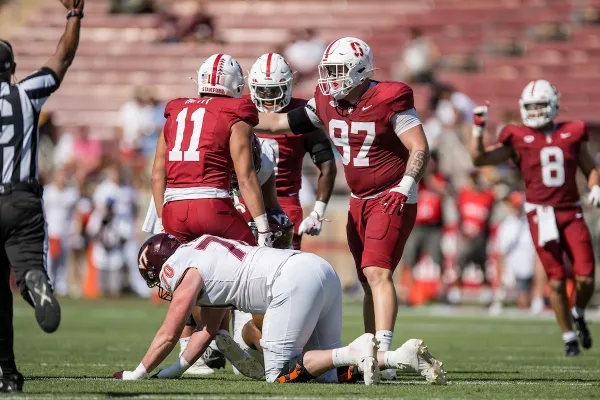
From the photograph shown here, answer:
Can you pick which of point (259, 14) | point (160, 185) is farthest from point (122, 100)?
point (160, 185)

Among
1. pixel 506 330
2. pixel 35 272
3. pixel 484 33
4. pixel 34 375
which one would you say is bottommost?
pixel 506 330

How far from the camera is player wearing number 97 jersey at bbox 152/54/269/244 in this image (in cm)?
644

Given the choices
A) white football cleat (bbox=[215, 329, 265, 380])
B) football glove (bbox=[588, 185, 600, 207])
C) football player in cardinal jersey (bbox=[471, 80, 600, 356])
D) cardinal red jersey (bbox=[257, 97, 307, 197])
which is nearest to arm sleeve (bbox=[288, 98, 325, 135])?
cardinal red jersey (bbox=[257, 97, 307, 197])

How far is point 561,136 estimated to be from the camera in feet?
31.3

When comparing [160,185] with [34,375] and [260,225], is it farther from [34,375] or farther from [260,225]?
[34,375]

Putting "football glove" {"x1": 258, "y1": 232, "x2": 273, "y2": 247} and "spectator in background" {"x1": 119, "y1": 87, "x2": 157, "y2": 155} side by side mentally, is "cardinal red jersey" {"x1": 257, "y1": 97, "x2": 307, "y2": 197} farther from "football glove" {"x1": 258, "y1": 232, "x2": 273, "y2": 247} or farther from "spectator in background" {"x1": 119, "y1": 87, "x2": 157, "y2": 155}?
"spectator in background" {"x1": 119, "y1": 87, "x2": 157, "y2": 155}

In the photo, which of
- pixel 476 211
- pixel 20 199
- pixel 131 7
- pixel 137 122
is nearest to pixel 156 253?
pixel 20 199

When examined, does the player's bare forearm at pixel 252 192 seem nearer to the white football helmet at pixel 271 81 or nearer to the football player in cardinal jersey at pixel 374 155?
the football player in cardinal jersey at pixel 374 155

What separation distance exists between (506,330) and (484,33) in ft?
33.0

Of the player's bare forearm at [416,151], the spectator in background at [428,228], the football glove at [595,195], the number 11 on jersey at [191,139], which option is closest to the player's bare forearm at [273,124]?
the player's bare forearm at [416,151]

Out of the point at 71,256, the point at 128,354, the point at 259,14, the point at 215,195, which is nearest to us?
the point at 215,195

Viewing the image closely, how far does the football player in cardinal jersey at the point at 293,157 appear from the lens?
773 cm

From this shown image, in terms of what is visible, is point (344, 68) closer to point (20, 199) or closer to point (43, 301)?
point (20, 199)

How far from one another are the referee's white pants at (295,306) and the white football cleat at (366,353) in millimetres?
320
